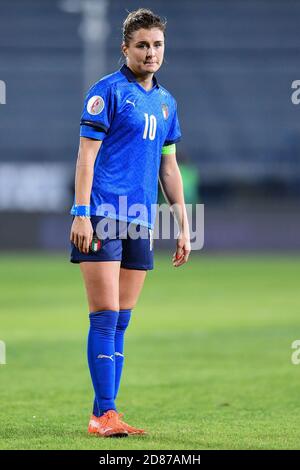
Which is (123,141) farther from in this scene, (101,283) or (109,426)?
(109,426)

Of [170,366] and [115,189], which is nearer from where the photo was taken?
[115,189]

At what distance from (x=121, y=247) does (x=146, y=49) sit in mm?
916

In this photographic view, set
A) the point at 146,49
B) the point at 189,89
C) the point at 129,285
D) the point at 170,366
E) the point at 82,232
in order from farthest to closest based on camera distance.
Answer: the point at 189,89 → the point at 170,366 → the point at 129,285 → the point at 146,49 → the point at 82,232

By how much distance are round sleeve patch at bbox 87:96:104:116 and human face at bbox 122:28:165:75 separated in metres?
0.26

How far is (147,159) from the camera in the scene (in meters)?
5.14

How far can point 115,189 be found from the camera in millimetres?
5055

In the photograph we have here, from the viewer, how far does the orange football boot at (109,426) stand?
4.92 m

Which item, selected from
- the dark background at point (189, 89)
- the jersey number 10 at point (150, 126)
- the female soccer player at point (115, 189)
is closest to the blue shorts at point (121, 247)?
the female soccer player at point (115, 189)

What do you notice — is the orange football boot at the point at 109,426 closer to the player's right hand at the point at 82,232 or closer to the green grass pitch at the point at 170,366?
the green grass pitch at the point at 170,366

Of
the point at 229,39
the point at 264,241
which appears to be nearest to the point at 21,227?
the point at 264,241

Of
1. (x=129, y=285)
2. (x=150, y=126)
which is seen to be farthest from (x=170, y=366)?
(x=150, y=126)

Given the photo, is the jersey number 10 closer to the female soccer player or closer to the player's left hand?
the female soccer player

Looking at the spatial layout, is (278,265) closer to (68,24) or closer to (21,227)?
(21,227)

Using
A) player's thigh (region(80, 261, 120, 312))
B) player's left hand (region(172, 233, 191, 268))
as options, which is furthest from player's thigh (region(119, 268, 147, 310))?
player's left hand (region(172, 233, 191, 268))
